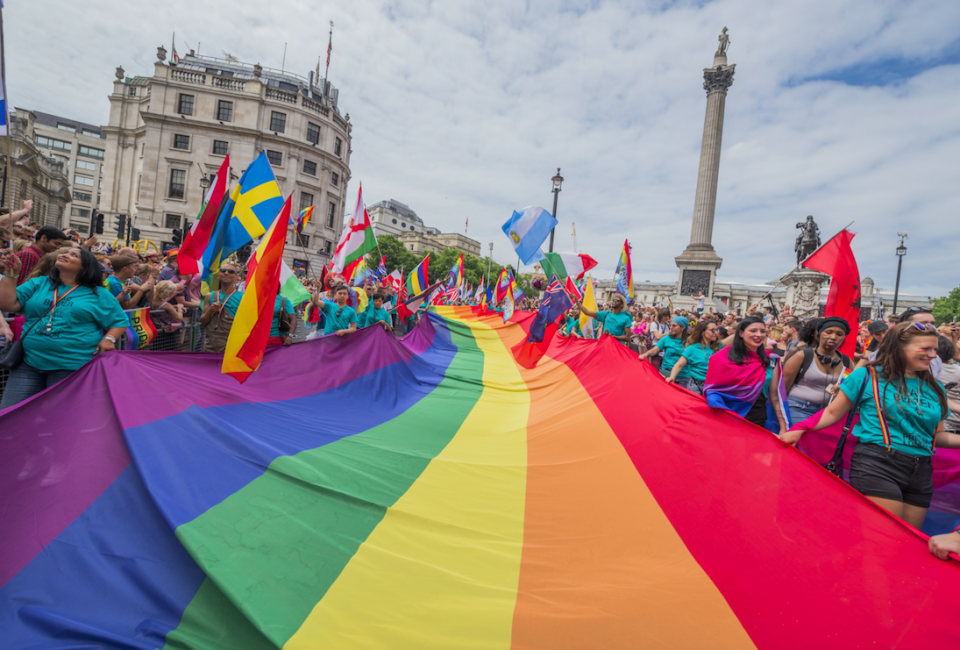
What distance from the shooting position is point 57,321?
3570mm

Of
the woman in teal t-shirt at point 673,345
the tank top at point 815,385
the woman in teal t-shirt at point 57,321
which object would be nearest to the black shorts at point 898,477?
the tank top at point 815,385

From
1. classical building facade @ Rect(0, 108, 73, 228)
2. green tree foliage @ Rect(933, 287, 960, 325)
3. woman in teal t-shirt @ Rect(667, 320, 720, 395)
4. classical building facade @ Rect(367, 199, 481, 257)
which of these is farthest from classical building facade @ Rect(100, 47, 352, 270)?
green tree foliage @ Rect(933, 287, 960, 325)

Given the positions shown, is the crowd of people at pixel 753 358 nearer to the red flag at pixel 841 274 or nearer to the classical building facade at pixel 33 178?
the red flag at pixel 841 274

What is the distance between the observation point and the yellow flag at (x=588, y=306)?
11625 mm

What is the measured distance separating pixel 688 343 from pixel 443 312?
9.92m

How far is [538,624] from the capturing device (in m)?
2.27

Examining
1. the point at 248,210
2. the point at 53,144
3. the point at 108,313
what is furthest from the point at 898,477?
the point at 53,144

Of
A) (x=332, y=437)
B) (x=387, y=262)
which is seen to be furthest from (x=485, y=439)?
(x=387, y=262)

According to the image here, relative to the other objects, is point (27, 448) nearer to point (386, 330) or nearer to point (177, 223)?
point (386, 330)

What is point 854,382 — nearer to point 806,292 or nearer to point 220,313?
point 220,313

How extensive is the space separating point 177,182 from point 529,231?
42.1m

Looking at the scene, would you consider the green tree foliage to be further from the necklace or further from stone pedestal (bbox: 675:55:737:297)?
the necklace

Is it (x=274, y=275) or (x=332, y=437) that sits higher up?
(x=274, y=275)

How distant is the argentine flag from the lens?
9656 millimetres
